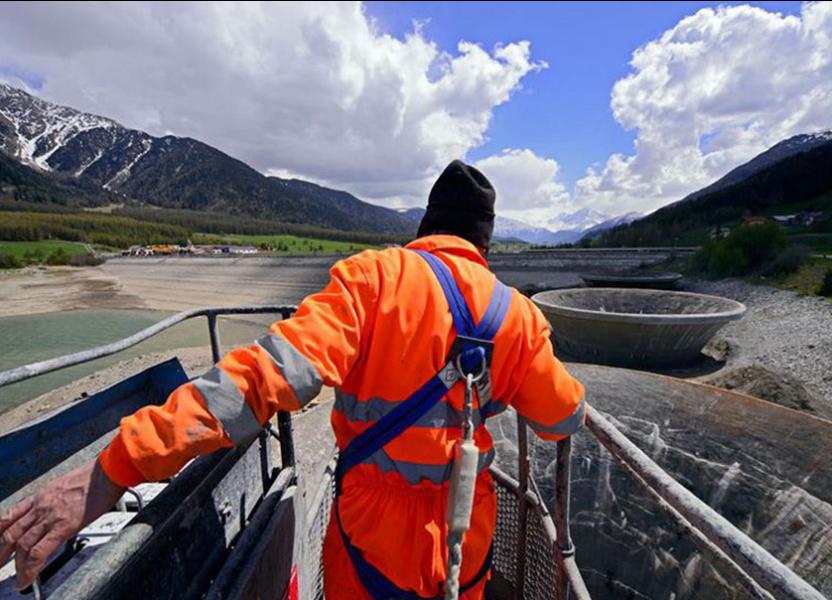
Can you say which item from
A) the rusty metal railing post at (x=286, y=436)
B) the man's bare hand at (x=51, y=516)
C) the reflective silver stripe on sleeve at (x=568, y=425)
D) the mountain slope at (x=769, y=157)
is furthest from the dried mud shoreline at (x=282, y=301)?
the mountain slope at (x=769, y=157)

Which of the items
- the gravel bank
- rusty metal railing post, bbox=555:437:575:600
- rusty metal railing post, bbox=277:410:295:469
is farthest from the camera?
the gravel bank

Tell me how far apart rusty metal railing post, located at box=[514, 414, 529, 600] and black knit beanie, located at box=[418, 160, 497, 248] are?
3.47 feet

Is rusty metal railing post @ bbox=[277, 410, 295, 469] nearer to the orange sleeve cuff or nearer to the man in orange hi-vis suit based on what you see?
the man in orange hi-vis suit

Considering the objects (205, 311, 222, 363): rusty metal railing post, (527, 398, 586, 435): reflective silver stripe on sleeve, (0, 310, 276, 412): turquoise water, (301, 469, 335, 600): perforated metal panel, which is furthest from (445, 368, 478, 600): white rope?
(0, 310, 276, 412): turquoise water

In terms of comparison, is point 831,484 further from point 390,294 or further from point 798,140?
point 798,140

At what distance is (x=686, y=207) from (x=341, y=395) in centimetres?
6425

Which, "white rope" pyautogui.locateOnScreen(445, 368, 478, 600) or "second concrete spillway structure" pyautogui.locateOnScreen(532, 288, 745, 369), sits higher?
"white rope" pyautogui.locateOnScreen(445, 368, 478, 600)

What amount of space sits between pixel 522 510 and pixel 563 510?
74 cm

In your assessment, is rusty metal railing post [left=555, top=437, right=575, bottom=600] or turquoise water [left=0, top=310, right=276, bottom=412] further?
turquoise water [left=0, top=310, right=276, bottom=412]

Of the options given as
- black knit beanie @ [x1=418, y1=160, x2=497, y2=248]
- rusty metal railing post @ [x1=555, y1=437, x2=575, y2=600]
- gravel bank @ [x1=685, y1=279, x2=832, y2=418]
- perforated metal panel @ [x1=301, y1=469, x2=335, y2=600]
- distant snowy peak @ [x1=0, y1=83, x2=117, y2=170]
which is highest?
distant snowy peak @ [x1=0, y1=83, x2=117, y2=170]

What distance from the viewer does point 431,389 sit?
50.8 inches

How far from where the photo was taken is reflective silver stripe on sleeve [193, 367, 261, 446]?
3.32ft

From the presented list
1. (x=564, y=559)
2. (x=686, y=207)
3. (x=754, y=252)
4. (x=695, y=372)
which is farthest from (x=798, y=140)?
(x=564, y=559)

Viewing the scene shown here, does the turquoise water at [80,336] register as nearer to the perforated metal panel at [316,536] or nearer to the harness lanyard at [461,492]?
the perforated metal panel at [316,536]
